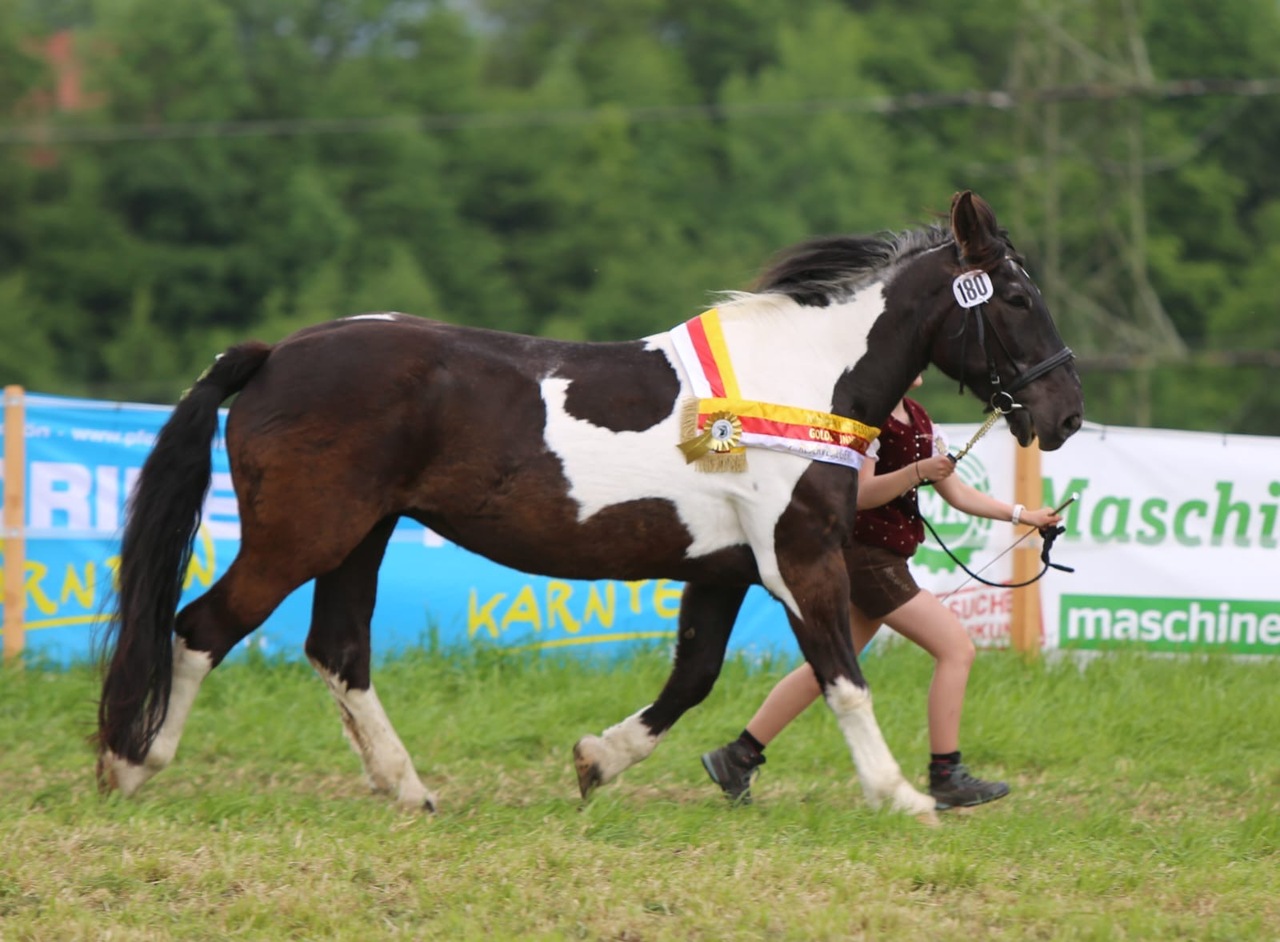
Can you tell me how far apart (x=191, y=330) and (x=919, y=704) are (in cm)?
3545

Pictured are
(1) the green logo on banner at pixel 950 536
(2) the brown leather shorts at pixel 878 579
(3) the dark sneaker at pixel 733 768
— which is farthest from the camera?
(1) the green logo on banner at pixel 950 536

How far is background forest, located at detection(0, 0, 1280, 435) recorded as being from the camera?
39188mm

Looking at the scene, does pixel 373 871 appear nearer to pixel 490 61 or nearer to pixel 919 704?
pixel 919 704

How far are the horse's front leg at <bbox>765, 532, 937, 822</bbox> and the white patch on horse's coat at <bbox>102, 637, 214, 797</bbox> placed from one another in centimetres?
187

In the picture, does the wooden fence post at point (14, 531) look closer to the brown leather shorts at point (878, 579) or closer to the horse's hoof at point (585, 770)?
the horse's hoof at point (585, 770)

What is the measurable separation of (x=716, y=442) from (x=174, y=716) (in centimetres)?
196

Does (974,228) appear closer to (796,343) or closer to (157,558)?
(796,343)

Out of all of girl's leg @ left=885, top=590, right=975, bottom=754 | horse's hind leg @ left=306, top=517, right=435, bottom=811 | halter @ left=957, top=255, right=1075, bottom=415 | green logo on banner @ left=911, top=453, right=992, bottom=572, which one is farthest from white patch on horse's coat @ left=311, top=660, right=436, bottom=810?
green logo on banner @ left=911, top=453, right=992, bottom=572

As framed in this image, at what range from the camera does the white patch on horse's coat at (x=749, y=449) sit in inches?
205

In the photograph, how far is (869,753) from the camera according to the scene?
5.33 m

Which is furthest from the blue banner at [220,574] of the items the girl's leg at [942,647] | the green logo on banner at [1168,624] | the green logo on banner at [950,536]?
the girl's leg at [942,647]

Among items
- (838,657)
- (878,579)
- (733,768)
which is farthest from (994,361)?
(733,768)

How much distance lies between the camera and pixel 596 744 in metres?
5.65

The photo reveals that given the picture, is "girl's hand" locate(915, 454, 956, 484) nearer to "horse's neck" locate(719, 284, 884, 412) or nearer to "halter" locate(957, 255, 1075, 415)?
"halter" locate(957, 255, 1075, 415)
